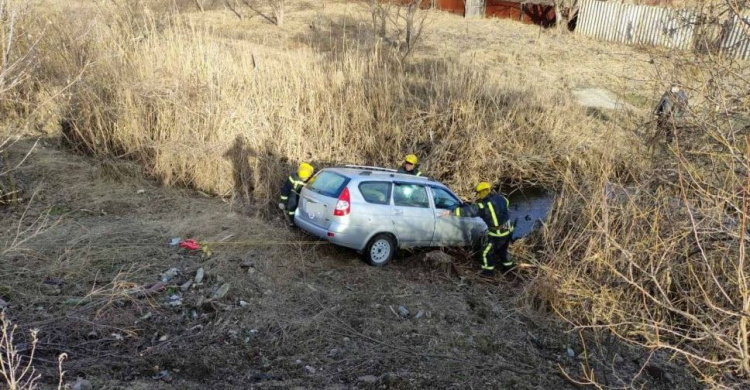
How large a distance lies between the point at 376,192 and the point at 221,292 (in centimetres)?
279

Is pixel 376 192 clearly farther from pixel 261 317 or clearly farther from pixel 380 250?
pixel 261 317

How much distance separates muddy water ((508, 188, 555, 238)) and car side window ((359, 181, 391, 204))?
3.85 meters

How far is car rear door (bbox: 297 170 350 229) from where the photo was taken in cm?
784

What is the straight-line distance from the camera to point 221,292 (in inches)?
249

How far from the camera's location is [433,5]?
29781 mm

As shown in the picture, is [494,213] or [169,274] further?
[494,213]

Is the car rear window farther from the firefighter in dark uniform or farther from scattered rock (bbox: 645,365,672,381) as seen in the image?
scattered rock (bbox: 645,365,672,381)

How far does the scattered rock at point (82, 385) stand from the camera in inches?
172

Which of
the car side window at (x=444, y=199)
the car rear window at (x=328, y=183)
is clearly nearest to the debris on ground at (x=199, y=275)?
the car rear window at (x=328, y=183)

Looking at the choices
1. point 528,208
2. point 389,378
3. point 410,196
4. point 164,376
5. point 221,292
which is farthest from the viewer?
point 528,208

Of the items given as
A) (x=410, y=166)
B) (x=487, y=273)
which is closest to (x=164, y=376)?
(x=487, y=273)

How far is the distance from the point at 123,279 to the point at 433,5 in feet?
87.5

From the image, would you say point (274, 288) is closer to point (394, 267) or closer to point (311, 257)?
point (311, 257)

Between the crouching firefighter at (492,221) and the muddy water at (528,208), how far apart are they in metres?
2.24
